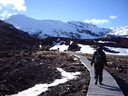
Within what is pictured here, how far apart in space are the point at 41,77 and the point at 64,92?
16.8 ft

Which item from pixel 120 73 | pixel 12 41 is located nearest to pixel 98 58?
pixel 120 73

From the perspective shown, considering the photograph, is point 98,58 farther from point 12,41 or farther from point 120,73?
point 12,41

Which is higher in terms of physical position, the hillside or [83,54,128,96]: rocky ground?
the hillside

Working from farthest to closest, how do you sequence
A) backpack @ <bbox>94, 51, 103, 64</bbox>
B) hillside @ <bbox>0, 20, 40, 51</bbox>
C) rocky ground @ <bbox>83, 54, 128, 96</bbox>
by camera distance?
1. hillside @ <bbox>0, 20, 40, 51</bbox>
2. rocky ground @ <bbox>83, 54, 128, 96</bbox>
3. backpack @ <bbox>94, 51, 103, 64</bbox>

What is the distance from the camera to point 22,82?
41.0ft

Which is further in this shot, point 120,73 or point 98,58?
point 120,73

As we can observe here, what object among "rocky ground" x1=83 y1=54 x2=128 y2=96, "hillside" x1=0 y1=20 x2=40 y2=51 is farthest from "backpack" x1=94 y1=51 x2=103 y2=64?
"hillside" x1=0 y1=20 x2=40 y2=51

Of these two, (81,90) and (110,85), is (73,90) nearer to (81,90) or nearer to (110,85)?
(81,90)

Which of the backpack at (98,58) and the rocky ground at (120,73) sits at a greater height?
the backpack at (98,58)

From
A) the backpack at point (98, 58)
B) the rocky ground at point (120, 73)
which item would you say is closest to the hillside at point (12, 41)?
the rocky ground at point (120, 73)

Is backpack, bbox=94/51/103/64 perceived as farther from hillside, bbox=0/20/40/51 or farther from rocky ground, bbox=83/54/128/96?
hillside, bbox=0/20/40/51

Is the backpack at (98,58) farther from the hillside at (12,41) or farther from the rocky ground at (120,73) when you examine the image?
the hillside at (12,41)

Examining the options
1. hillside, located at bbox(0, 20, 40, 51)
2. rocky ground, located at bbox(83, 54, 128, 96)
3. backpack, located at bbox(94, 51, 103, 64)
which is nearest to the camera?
backpack, located at bbox(94, 51, 103, 64)

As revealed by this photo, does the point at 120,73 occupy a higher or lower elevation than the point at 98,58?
lower
